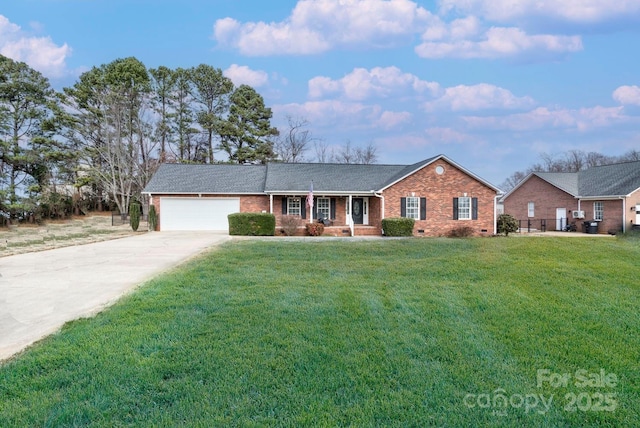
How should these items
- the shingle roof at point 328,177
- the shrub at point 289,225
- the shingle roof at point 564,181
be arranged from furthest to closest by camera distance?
1. the shingle roof at point 564,181
2. the shingle roof at point 328,177
3. the shrub at point 289,225

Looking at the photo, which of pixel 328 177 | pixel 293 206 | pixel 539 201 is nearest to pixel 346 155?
pixel 328 177

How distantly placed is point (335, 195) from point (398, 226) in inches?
199

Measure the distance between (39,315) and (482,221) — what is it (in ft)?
68.9

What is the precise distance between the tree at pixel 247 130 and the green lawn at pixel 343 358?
3246 cm

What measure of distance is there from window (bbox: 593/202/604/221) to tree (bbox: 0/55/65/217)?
37.5 metres

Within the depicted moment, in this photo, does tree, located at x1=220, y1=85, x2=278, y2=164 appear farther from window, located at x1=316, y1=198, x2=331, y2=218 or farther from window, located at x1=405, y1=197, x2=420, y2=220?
window, located at x1=405, y1=197, x2=420, y2=220

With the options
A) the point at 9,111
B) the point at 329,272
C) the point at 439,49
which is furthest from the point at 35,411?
the point at 9,111

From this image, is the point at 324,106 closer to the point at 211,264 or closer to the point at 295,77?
the point at 295,77

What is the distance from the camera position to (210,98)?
130 ft

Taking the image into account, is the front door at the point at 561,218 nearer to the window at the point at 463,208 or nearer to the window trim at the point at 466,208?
the window trim at the point at 466,208

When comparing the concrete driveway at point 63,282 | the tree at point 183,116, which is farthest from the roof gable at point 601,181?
the tree at point 183,116

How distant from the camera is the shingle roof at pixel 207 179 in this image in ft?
74.8

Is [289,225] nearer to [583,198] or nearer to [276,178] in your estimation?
[276,178]

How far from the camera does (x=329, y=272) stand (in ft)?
27.6
